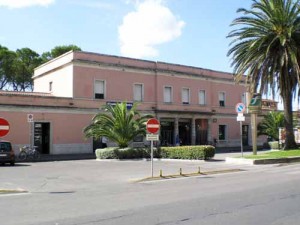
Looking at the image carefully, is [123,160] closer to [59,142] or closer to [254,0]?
[59,142]

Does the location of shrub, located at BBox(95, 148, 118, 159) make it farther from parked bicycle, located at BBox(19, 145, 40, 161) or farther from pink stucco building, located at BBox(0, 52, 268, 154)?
pink stucco building, located at BBox(0, 52, 268, 154)

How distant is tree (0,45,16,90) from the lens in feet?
180

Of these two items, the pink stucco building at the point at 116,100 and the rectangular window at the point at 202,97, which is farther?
the rectangular window at the point at 202,97

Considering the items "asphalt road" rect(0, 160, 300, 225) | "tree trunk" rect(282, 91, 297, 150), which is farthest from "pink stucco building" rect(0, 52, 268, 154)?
"asphalt road" rect(0, 160, 300, 225)

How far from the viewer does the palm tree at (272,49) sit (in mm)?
29328

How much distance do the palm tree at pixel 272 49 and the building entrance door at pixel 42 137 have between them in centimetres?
1669

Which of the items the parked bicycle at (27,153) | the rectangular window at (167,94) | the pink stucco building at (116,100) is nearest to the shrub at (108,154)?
the parked bicycle at (27,153)

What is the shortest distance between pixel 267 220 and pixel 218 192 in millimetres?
4102

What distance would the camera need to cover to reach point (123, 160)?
2920 cm

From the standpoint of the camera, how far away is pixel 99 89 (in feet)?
131

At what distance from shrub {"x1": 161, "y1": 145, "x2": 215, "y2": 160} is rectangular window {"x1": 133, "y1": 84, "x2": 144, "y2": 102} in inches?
561

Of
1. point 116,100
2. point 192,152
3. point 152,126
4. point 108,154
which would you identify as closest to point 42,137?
point 116,100

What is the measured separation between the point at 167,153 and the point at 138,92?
48.1 feet

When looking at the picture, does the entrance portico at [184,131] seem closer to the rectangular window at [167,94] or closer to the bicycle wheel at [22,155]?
the rectangular window at [167,94]
